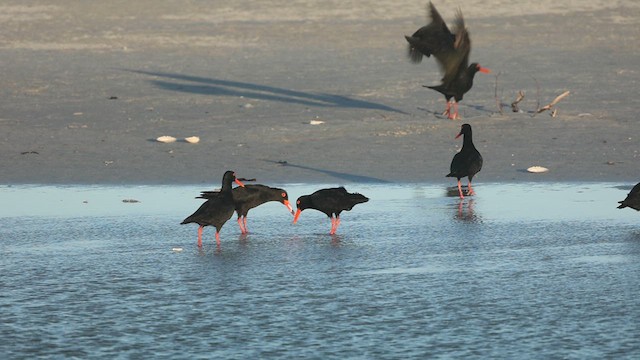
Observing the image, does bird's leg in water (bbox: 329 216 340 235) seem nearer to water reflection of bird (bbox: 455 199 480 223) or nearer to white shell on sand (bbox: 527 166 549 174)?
water reflection of bird (bbox: 455 199 480 223)

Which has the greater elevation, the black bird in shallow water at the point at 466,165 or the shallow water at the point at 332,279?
the black bird in shallow water at the point at 466,165

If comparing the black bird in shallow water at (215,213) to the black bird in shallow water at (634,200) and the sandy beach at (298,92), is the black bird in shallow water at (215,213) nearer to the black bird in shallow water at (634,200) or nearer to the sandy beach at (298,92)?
the black bird in shallow water at (634,200)

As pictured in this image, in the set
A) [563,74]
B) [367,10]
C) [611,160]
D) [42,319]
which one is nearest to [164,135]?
[611,160]

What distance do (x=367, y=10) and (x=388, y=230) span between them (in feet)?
57.8

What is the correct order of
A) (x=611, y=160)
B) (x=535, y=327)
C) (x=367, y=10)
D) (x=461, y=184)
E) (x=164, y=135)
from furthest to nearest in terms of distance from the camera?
(x=367, y=10) < (x=164, y=135) < (x=611, y=160) < (x=461, y=184) < (x=535, y=327)

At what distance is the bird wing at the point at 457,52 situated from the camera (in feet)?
62.6

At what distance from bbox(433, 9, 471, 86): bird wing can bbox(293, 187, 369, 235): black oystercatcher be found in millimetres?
7699

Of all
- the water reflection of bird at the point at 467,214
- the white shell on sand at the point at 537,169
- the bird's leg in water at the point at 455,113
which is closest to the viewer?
the water reflection of bird at the point at 467,214

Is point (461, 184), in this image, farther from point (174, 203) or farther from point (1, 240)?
point (1, 240)

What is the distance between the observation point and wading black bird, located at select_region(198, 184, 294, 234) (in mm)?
11530

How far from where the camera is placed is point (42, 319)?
26.7ft

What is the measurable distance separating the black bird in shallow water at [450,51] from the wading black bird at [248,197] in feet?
23.1

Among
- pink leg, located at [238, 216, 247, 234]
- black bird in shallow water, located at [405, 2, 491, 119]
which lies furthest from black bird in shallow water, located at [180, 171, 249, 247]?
black bird in shallow water, located at [405, 2, 491, 119]

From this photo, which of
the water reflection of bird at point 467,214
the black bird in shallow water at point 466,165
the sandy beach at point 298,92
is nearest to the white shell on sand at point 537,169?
the sandy beach at point 298,92
